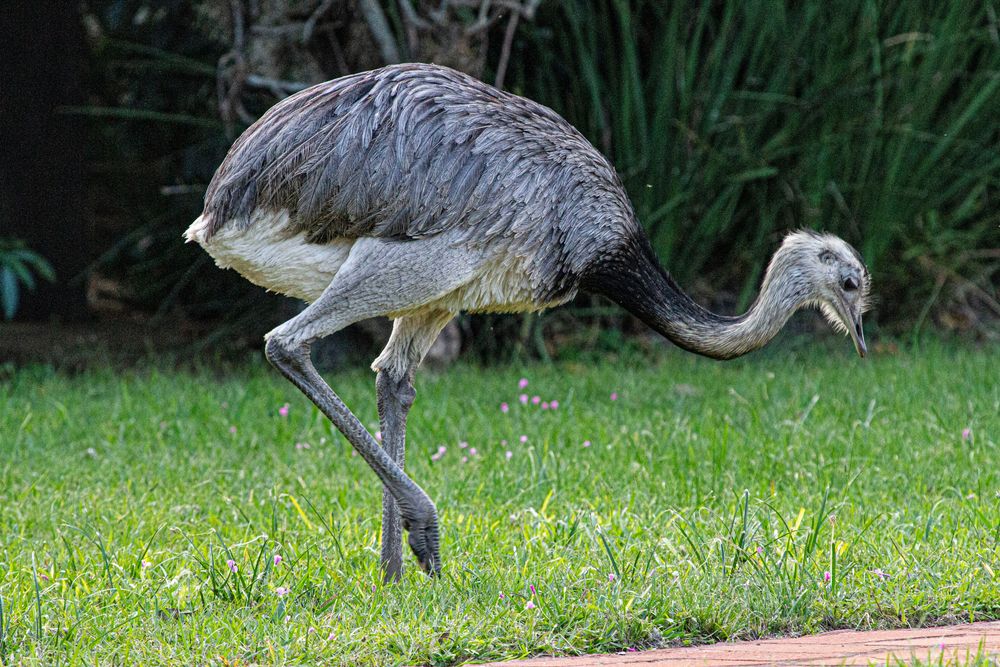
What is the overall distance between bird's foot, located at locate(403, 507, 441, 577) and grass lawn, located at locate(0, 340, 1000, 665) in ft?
0.23

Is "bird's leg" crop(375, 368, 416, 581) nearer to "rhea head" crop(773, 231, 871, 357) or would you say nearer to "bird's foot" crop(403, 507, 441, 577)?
"bird's foot" crop(403, 507, 441, 577)

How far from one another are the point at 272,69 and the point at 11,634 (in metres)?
5.36

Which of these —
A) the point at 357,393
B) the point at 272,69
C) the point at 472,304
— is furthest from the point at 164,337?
the point at 472,304

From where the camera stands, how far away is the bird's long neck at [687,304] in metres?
4.79

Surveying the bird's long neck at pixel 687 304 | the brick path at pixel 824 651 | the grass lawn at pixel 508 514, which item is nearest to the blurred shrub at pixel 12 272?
the grass lawn at pixel 508 514

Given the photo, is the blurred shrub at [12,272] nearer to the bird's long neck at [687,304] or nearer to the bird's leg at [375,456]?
the bird's leg at [375,456]

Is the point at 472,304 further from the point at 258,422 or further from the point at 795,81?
the point at 795,81

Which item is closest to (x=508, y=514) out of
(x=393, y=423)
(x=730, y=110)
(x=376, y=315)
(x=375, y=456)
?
(x=393, y=423)

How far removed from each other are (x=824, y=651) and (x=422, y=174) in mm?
1847

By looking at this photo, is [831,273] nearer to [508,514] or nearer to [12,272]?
[508,514]

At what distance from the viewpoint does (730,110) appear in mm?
9141

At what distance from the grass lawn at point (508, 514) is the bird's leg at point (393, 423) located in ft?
0.45


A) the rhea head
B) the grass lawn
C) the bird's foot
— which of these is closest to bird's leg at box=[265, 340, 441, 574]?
the bird's foot

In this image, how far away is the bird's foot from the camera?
4.18 m
